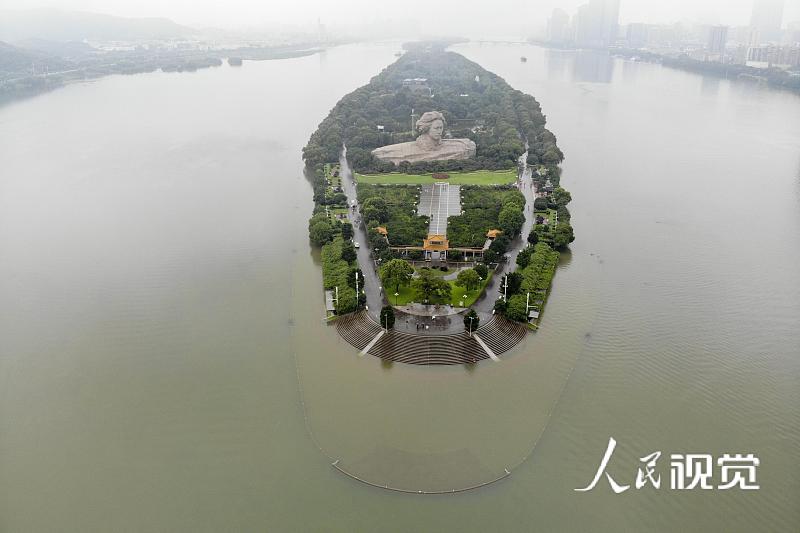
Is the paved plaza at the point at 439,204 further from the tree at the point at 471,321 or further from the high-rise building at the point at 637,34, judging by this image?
the high-rise building at the point at 637,34

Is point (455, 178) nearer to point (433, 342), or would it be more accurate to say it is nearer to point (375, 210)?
point (375, 210)

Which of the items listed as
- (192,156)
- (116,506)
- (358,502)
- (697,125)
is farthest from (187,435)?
(697,125)

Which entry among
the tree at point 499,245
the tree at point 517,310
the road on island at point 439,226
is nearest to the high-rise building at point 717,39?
the road on island at point 439,226

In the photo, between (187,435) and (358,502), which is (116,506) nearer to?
(187,435)

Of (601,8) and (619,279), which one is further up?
(601,8)

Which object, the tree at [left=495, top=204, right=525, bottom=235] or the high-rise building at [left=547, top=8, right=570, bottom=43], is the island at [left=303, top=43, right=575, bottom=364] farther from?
the high-rise building at [left=547, top=8, right=570, bottom=43]

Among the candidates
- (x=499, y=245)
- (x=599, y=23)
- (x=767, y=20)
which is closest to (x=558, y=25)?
(x=599, y=23)

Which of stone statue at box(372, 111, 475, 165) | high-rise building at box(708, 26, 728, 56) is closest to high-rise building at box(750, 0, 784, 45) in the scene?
high-rise building at box(708, 26, 728, 56)
